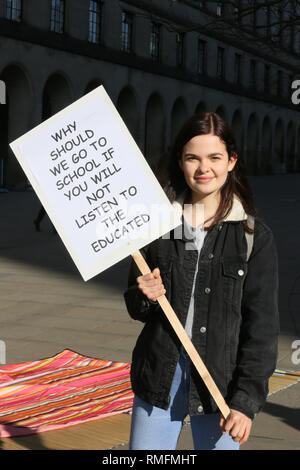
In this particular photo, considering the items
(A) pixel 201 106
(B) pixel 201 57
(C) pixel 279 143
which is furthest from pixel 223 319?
(C) pixel 279 143

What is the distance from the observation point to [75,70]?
1249 inches

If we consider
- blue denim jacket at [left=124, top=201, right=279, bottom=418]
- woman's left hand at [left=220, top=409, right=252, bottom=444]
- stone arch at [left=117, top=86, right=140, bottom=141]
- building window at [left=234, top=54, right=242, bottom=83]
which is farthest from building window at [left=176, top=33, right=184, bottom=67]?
woman's left hand at [left=220, top=409, right=252, bottom=444]

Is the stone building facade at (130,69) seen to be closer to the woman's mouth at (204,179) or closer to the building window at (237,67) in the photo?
the building window at (237,67)

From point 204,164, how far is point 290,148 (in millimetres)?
59792

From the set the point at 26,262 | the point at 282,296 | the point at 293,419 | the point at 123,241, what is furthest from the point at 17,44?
the point at 123,241

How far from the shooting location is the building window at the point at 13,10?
28.2 metres

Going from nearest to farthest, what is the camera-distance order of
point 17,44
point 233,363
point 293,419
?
point 233,363
point 293,419
point 17,44

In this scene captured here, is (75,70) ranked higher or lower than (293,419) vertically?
higher

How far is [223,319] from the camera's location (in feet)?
9.12

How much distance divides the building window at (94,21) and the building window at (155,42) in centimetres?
483

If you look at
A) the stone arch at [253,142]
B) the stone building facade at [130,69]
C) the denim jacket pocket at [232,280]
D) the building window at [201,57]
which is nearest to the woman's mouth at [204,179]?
the denim jacket pocket at [232,280]

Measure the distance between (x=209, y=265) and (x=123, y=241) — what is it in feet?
1.02

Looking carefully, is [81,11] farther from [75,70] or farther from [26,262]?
[26,262]

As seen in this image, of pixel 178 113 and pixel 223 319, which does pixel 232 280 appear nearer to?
pixel 223 319
